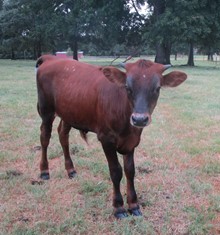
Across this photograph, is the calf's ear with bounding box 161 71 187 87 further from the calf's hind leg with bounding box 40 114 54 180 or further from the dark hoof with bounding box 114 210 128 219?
the calf's hind leg with bounding box 40 114 54 180

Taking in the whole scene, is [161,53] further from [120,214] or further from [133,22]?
[120,214]

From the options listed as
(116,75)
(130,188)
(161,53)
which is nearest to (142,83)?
(116,75)

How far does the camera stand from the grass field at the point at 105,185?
3.60 m

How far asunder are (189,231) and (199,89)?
1124cm

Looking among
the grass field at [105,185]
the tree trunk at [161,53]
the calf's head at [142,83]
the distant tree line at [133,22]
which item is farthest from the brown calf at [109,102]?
the tree trunk at [161,53]

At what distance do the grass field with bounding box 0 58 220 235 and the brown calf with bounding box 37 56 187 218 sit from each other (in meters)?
0.27

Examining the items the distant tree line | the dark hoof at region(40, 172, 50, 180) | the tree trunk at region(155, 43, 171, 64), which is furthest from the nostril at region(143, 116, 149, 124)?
the tree trunk at region(155, 43, 171, 64)

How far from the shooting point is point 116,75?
336 cm

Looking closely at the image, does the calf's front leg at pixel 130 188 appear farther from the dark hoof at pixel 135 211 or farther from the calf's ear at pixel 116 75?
the calf's ear at pixel 116 75

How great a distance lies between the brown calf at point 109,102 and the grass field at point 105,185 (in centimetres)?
27

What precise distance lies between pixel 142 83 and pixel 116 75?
31 centimetres

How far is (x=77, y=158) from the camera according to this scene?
5.59 meters

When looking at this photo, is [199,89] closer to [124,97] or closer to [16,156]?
[16,156]

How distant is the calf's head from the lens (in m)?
3.09
